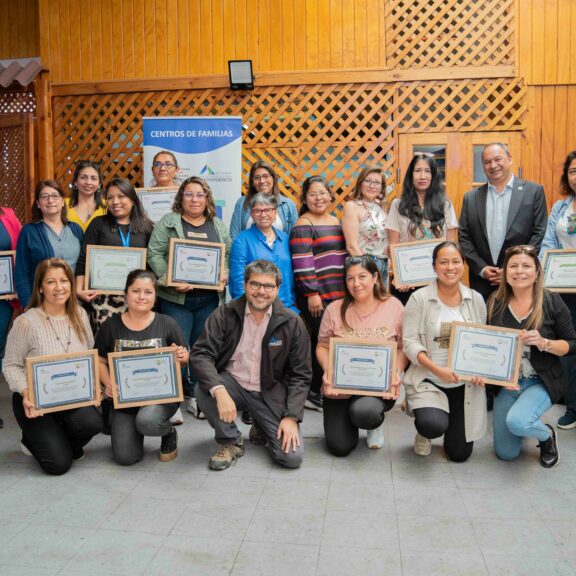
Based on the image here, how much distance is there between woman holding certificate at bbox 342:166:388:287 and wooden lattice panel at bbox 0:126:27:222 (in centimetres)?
430

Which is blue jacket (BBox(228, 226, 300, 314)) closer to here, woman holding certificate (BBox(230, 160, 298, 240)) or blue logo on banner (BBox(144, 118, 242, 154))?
woman holding certificate (BBox(230, 160, 298, 240))

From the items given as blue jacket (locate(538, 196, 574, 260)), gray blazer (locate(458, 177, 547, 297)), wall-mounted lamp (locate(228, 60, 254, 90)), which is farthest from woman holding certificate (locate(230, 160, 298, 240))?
wall-mounted lamp (locate(228, 60, 254, 90))

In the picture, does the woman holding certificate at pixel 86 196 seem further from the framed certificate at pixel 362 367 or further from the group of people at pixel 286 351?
the framed certificate at pixel 362 367

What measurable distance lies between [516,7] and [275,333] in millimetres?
4782

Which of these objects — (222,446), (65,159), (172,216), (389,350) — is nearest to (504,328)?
(389,350)

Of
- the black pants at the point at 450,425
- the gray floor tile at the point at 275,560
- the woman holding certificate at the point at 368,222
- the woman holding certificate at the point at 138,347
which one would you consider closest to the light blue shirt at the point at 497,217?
the woman holding certificate at the point at 368,222

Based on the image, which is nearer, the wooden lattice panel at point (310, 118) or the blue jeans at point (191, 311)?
the blue jeans at point (191, 311)

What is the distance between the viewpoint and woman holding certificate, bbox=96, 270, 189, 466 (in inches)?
122

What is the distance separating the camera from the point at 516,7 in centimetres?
604

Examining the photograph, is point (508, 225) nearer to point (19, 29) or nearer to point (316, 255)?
point (316, 255)

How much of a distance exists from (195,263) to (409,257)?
1345mm

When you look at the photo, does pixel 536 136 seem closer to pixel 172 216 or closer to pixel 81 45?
pixel 172 216

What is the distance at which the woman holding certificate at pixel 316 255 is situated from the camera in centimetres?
389

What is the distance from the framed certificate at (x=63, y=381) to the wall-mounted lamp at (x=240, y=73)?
13.2ft
